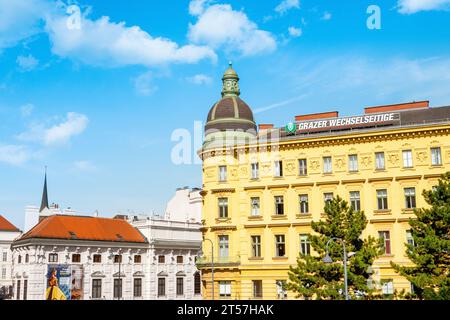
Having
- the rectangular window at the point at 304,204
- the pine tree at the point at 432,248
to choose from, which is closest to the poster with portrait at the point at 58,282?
the rectangular window at the point at 304,204

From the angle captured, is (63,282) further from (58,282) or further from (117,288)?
(117,288)

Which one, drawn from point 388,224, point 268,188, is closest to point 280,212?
point 268,188

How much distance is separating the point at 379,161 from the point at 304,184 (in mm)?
6840

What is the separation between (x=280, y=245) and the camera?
5031 cm

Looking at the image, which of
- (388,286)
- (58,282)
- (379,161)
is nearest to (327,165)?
(379,161)

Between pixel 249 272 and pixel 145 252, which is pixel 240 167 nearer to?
pixel 249 272

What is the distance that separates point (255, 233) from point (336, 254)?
13714 mm

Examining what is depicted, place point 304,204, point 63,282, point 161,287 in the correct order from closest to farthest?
point 304,204
point 63,282
point 161,287

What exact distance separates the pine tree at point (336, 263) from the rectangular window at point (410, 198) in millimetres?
8676

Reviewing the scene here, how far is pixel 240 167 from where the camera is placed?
52781mm

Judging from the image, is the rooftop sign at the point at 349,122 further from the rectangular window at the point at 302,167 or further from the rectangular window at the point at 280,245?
the rectangular window at the point at 280,245

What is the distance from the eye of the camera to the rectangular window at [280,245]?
1971 inches

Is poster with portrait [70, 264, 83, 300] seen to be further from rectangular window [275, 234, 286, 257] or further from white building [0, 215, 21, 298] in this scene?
rectangular window [275, 234, 286, 257]

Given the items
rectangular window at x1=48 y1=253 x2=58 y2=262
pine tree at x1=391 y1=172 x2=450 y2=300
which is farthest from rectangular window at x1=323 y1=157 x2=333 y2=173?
rectangular window at x1=48 y1=253 x2=58 y2=262
